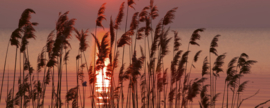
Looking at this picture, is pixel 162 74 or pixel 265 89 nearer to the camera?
pixel 162 74

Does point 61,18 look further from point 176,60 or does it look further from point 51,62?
point 176,60

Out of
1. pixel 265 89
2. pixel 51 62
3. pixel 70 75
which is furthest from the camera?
pixel 70 75

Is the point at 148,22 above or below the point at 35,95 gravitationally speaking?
above

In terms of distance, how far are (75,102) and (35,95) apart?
1.31m

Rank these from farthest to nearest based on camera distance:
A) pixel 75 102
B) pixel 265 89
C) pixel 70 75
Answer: pixel 70 75, pixel 265 89, pixel 75 102

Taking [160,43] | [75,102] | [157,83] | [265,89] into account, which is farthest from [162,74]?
[265,89]

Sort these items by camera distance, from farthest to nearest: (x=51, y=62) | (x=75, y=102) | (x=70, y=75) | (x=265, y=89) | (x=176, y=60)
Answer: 1. (x=70, y=75)
2. (x=265, y=89)
3. (x=176, y=60)
4. (x=75, y=102)
5. (x=51, y=62)

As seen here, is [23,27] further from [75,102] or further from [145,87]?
[145,87]

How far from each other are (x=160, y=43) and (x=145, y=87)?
138 centimetres

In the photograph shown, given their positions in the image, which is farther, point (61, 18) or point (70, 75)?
point (70, 75)

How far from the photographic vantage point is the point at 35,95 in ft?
33.0

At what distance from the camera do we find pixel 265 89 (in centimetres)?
1892

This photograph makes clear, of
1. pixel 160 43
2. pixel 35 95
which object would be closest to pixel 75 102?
pixel 35 95

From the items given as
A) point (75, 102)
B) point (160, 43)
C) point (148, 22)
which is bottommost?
point (75, 102)
